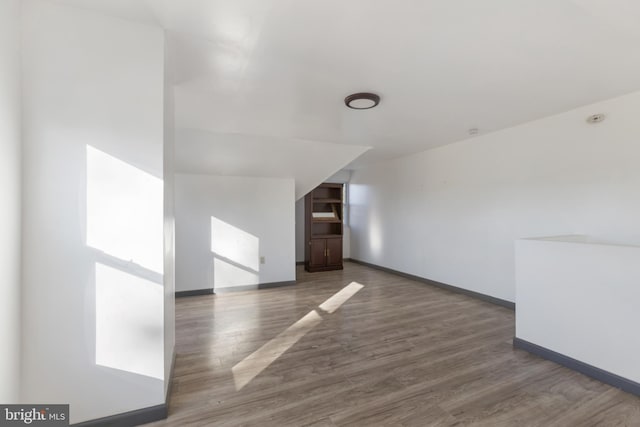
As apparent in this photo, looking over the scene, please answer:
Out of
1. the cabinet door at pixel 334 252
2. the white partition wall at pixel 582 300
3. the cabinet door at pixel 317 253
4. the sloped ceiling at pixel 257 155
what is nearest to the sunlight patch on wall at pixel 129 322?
the sloped ceiling at pixel 257 155

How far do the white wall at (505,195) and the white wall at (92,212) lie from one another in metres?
3.96

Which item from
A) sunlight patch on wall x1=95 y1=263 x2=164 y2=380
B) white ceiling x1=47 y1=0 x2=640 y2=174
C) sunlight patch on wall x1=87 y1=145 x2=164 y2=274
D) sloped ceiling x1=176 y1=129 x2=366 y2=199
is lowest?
sunlight patch on wall x1=95 y1=263 x2=164 y2=380

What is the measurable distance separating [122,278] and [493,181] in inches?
168

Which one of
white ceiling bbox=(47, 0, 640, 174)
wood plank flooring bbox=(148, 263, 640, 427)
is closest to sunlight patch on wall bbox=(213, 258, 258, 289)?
wood plank flooring bbox=(148, 263, 640, 427)

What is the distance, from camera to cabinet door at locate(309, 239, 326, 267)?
5.88 meters

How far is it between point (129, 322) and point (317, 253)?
14.6 feet

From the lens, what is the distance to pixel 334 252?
6074mm

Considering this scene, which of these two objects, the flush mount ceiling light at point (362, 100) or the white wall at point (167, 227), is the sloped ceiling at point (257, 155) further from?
the white wall at point (167, 227)

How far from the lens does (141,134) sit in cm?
162

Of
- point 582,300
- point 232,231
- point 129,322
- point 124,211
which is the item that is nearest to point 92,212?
point 124,211

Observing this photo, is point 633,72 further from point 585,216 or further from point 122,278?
point 122,278

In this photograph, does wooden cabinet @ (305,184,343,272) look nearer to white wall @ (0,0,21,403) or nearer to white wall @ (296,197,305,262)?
white wall @ (296,197,305,262)

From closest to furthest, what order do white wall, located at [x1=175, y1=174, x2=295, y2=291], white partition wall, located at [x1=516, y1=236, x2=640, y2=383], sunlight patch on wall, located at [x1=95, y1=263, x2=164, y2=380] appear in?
sunlight patch on wall, located at [x1=95, y1=263, x2=164, y2=380] < white partition wall, located at [x1=516, y1=236, x2=640, y2=383] < white wall, located at [x1=175, y1=174, x2=295, y2=291]

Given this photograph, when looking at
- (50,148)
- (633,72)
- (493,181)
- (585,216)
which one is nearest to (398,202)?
(493,181)
